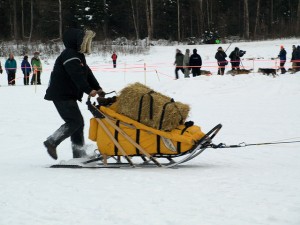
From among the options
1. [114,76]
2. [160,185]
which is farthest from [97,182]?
[114,76]

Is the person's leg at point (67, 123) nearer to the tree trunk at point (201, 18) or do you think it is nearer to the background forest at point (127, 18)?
the background forest at point (127, 18)

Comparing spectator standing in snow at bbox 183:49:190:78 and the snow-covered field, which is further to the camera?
spectator standing in snow at bbox 183:49:190:78

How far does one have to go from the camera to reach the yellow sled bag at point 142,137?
5352 millimetres

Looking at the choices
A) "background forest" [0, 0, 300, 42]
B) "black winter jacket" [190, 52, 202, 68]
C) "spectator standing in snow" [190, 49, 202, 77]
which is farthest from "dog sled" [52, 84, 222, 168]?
"background forest" [0, 0, 300, 42]

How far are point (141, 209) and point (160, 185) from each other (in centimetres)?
81

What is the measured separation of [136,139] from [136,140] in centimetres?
1

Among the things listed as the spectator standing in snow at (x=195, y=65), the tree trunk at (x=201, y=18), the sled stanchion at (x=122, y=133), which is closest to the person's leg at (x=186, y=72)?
the spectator standing in snow at (x=195, y=65)

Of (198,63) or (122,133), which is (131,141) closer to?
(122,133)

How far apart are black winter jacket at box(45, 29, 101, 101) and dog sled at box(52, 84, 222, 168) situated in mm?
330

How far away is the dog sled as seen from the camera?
5367 millimetres

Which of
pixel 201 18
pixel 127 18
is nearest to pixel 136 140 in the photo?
pixel 201 18

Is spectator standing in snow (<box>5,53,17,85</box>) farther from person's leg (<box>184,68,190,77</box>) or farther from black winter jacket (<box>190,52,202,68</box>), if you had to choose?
black winter jacket (<box>190,52,202,68</box>)

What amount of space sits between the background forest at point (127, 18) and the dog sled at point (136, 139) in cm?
3957

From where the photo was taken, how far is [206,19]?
5122 cm
